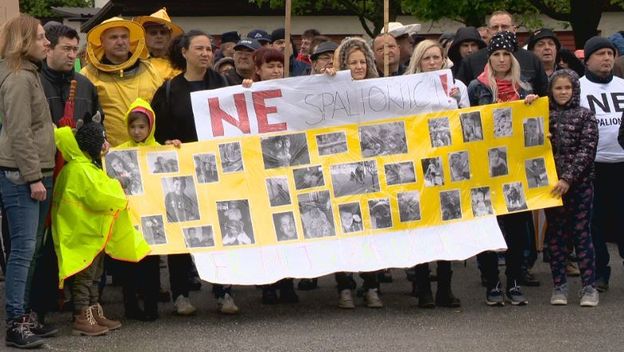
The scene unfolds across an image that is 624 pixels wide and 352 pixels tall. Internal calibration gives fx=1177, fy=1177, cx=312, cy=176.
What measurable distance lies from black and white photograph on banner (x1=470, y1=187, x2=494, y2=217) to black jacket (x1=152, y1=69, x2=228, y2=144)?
209cm

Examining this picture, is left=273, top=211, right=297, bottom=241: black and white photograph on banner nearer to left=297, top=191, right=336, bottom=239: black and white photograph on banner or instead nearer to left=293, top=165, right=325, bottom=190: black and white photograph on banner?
left=297, top=191, right=336, bottom=239: black and white photograph on banner

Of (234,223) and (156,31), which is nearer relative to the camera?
(234,223)

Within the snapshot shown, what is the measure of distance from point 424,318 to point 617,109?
96.9 inches

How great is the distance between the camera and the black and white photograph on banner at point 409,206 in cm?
855

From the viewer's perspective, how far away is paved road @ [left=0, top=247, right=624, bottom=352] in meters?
7.43

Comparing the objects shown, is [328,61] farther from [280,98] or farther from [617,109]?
[617,109]

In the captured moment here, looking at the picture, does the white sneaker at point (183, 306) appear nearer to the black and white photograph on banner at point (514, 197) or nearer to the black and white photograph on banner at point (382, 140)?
the black and white photograph on banner at point (382, 140)

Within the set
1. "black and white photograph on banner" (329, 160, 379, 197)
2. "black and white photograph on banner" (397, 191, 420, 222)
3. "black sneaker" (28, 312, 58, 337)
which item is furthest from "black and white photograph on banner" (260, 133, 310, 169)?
"black sneaker" (28, 312, 58, 337)

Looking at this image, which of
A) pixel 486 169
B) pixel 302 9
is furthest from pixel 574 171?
pixel 302 9

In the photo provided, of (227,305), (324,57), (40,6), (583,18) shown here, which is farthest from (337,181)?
(40,6)

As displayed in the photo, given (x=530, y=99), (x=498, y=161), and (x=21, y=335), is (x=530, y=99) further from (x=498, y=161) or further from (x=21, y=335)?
(x=21, y=335)

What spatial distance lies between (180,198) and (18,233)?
1.35 metres

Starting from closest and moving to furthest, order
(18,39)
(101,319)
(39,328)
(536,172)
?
(18,39)
(39,328)
(101,319)
(536,172)

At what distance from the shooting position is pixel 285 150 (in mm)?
8531
